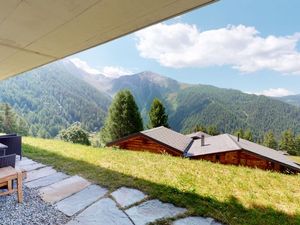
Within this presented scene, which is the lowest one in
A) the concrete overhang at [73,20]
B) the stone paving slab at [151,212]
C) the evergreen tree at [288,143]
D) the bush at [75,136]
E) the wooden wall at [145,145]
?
the evergreen tree at [288,143]

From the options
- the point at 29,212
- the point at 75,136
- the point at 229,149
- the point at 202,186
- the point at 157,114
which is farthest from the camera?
the point at 75,136

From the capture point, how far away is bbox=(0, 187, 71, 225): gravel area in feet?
10.7

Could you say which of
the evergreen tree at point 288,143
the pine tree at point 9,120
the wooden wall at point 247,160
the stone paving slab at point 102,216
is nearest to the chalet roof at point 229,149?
the wooden wall at point 247,160

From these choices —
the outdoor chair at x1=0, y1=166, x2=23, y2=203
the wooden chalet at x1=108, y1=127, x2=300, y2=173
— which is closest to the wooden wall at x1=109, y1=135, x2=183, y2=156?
the wooden chalet at x1=108, y1=127, x2=300, y2=173

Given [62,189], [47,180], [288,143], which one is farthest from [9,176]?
[288,143]

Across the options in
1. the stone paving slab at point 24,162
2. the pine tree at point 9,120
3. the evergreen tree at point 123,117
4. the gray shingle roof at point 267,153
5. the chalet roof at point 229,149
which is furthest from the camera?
the pine tree at point 9,120

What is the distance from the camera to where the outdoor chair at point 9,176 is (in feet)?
11.8

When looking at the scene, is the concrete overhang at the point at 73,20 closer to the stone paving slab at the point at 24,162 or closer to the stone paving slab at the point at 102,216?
the stone paving slab at the point at 102,216

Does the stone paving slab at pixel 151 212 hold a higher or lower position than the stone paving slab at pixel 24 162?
lower

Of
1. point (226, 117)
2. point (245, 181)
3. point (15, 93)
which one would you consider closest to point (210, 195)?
point (245, 181)

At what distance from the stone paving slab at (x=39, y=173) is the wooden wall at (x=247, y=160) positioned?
44.8ft

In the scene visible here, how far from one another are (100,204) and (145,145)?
50.7 ft

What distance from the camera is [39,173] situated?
5.29 metres

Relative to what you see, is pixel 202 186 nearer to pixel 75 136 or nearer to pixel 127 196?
pixel 127 196
